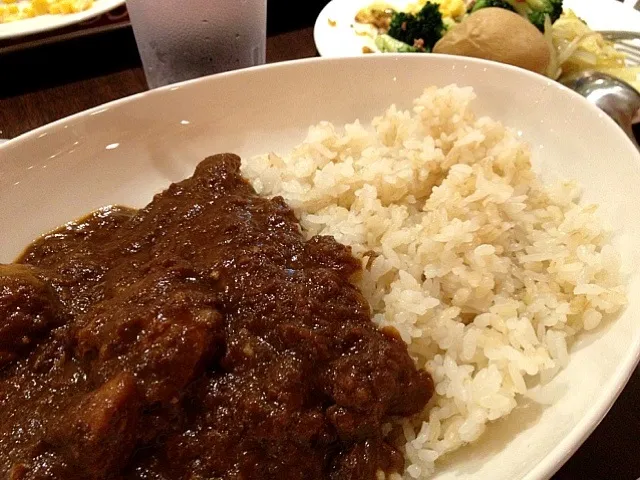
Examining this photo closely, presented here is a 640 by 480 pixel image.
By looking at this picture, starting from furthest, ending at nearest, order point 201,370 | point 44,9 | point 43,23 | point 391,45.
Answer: point 391,45
point 44,9
point 43,23
point 201,370

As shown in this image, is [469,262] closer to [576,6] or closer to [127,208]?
[127,208]

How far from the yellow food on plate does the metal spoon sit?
321 centimetres

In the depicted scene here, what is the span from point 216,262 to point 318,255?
1.17ft

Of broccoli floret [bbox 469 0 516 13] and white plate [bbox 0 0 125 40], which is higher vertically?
broccoli floret [bbox 469 0 516 13]

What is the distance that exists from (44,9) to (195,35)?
5.14 ft

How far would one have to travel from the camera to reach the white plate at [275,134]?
230 cm

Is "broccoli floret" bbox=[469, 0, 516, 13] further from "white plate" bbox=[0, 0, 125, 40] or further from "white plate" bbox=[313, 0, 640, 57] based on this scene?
"white plate" bbox=[0, 0, 125, 40]

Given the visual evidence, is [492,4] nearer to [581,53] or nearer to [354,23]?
[581,53]

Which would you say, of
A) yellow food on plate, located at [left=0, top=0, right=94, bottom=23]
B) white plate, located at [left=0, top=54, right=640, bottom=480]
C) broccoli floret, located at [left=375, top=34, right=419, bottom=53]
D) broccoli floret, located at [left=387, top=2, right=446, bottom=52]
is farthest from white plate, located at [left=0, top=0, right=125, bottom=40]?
broccoli floret, located at [left=387, top=2, right=446, bottom=52]

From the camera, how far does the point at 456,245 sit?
213 cm

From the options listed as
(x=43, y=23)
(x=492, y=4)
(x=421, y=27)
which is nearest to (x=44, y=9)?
(x=43, y=23)

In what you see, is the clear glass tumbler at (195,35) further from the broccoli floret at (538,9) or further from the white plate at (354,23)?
the broccoli floret at (538,9)

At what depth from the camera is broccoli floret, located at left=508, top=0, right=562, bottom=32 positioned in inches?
164

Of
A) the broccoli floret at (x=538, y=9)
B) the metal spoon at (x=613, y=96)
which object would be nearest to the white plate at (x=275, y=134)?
the metal spoon at (x=613, y=96)
